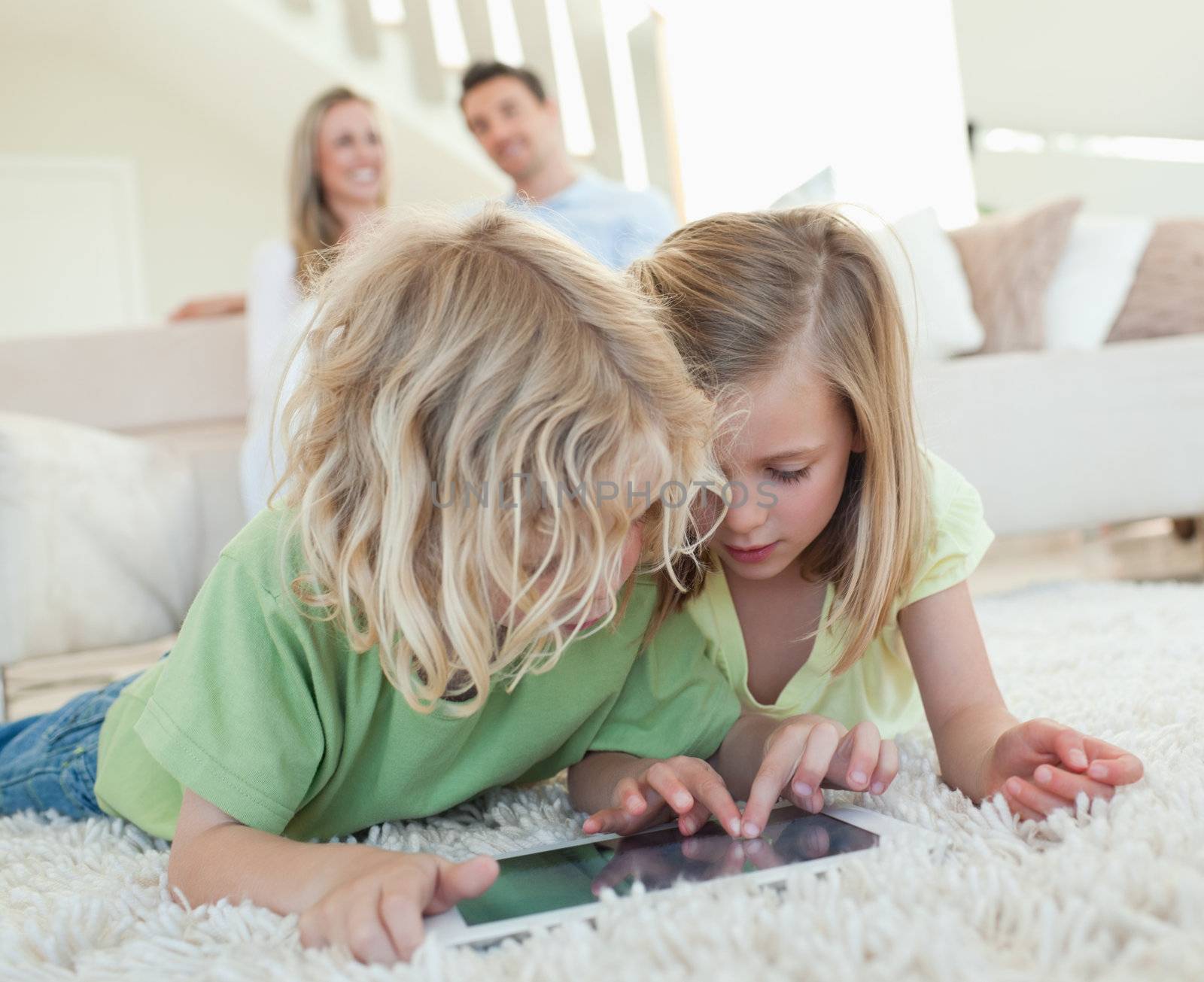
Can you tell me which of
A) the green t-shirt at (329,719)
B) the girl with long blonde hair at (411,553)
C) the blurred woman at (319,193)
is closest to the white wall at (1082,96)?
the blurred woman at (319,193)

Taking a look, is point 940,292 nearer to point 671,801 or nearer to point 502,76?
point 502,76

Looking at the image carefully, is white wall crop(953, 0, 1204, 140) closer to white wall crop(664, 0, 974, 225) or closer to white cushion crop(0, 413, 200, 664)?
white wall crop(664, 0, 974, 225)

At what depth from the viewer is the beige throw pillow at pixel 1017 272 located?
2.22 m

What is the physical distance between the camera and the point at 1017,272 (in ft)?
7.38

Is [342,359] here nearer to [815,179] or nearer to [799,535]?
[799,535]

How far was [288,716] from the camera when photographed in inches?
26.5

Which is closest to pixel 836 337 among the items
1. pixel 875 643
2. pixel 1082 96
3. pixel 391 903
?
pixel 875 643

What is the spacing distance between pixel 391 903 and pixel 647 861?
0.51 feet

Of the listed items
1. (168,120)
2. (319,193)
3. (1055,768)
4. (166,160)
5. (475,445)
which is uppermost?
(168,120)

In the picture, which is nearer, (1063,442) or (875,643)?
(875,643)

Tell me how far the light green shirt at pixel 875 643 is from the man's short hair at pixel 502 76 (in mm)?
1666

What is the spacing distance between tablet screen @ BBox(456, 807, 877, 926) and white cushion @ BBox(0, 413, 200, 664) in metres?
0.94

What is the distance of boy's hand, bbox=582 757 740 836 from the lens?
645 mm

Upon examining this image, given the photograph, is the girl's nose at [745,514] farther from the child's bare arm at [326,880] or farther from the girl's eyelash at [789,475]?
the child's bare arm at [326,880]
